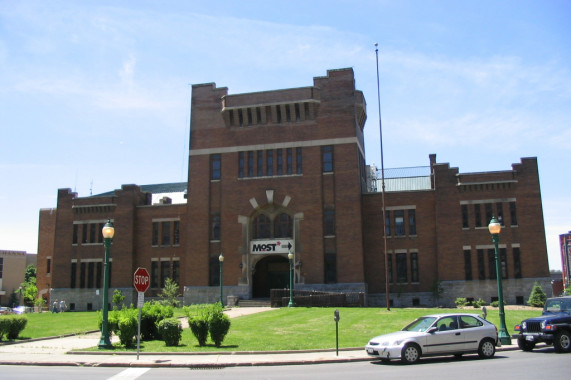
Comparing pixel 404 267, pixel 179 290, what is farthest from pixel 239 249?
pixel 404 267

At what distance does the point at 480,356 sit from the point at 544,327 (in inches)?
97.5

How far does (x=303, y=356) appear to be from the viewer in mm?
17734

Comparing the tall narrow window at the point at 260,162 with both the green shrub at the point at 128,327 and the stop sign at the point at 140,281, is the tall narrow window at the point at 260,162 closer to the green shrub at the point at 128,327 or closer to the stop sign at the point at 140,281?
the green shrub at the point at 128,327

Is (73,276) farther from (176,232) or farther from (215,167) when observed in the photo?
(215,167)

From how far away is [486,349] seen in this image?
16.7m

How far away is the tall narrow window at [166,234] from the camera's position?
52.6 m

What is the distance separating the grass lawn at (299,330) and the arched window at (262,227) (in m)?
14.9

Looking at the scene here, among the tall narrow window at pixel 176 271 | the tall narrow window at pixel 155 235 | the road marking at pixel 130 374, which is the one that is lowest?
the road marking at pixel 130 374

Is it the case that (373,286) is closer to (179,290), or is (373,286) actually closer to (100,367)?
(179,290)

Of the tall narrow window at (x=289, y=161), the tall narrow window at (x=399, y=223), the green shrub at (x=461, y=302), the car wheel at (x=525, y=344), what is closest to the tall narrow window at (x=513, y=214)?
the green shrub at (x=461, y=302)

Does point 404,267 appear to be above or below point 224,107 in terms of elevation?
below

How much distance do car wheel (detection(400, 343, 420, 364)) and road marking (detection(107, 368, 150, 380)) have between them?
7752 mm

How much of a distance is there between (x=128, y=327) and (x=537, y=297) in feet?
106

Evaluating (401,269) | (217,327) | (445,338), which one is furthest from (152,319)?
(401,269)
